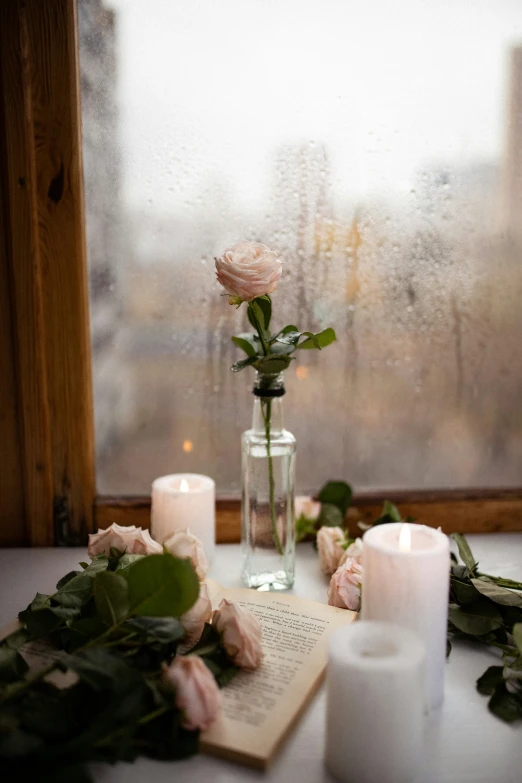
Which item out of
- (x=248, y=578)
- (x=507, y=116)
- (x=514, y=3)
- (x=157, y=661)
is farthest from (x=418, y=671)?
(x=514, y=3)

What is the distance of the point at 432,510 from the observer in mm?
1133

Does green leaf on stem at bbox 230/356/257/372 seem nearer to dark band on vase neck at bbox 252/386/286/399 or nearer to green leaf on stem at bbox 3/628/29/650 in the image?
dark band on vase neck at bbox 252/386/286/399

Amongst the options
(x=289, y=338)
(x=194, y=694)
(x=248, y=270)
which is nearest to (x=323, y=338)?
(x=289, y=338)

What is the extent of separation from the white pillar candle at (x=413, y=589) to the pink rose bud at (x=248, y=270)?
0.30m

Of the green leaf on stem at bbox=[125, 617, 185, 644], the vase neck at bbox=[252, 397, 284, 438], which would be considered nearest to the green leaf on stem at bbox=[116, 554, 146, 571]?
the green leaf on stem at bbox=[125, 617, 185, 644]

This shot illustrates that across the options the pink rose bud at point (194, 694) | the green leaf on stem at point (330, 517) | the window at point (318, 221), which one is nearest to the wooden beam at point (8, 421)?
the window at point (318, 221)

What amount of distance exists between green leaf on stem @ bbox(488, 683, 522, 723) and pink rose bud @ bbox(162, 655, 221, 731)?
0.87ft

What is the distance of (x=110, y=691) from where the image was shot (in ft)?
1.96

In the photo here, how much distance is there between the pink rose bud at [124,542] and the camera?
2.72 ft

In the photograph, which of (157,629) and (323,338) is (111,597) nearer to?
(157,629)

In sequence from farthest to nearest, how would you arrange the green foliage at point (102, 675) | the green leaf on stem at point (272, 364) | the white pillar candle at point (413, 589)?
the green leaf on stem at point (272, 364) < the white pillar candle at point (413, 589) < the green foliage at point (102, 675)

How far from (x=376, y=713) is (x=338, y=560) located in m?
0.40

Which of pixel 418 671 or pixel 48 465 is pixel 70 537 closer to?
pixel 48 465

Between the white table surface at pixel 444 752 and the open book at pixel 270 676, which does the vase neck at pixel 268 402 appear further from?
the white table surface at pixel 444 752
